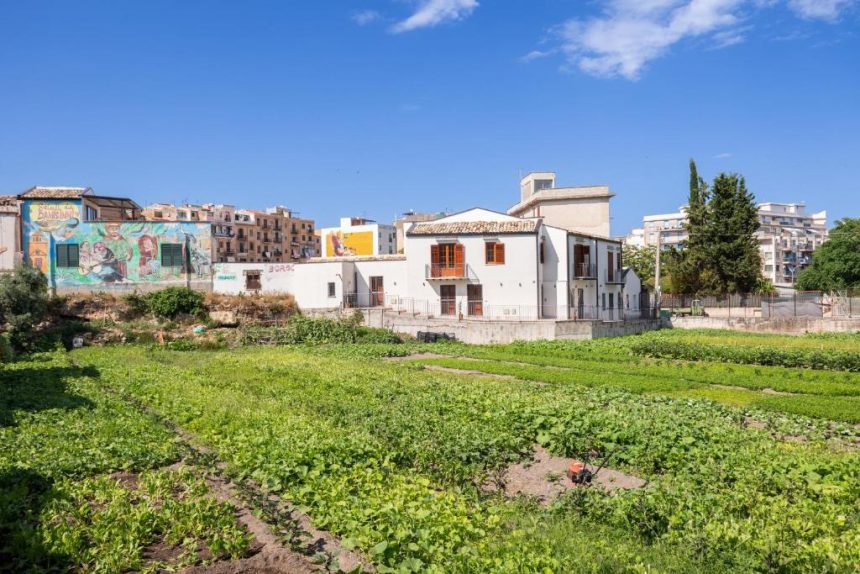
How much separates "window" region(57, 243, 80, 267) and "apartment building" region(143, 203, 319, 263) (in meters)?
45.8

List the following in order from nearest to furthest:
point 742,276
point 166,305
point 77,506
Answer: point 77,506, point 166,305, point 742,276

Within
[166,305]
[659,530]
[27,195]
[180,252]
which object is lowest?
[659,530]

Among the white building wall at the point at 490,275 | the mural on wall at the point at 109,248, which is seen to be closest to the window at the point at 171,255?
the mural on wall at the point at 109,248

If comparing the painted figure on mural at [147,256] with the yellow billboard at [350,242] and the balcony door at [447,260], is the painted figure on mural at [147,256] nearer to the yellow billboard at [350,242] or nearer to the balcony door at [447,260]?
the balcony door at [447,260]

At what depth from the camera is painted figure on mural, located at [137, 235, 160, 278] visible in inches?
1961

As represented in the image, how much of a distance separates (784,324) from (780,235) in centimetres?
9975

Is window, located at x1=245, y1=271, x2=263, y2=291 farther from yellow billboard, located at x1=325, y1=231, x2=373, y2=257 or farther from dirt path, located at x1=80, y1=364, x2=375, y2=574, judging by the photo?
dirt path, located at x1=80, y1=364, x2=375, y2=574

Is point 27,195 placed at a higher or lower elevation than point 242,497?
higher

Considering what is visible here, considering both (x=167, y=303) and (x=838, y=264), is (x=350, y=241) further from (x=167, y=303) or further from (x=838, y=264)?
(x=838, y=264)

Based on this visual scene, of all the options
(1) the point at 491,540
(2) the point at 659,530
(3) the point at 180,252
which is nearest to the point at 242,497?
(1) the point at 491,540

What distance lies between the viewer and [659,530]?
959cm

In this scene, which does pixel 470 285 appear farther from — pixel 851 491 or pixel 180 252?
pixel 851 491

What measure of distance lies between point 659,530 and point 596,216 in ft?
176

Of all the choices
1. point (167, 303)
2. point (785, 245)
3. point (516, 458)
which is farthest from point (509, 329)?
point (785, 245)
